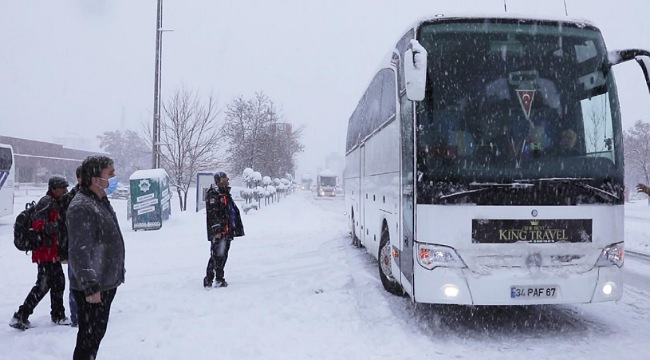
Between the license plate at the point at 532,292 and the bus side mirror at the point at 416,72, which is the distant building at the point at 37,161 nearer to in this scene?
the bus side mirror at the point at 416,72

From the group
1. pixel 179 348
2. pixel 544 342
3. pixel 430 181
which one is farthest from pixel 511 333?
pixel 179 348

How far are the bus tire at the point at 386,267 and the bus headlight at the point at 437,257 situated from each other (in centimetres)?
201

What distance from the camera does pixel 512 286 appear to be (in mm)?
5309

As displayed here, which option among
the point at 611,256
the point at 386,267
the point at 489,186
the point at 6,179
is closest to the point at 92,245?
the point at 489,186

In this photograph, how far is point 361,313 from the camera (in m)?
6.70

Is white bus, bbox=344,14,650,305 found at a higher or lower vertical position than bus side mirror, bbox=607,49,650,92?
lower

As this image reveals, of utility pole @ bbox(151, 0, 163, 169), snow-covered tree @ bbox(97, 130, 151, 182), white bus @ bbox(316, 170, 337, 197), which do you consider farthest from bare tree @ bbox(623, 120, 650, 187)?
snow-covered tree @ bbox(97, 130, 151, 182)

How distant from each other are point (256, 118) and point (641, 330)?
33.0 metres

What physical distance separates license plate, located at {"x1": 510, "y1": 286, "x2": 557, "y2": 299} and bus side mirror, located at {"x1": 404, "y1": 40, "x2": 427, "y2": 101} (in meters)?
2.24

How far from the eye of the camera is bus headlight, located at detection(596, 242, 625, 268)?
544 centimetres

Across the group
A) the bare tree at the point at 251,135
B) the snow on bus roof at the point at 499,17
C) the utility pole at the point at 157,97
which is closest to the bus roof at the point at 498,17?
the snow on bus roof at the point at 499,17

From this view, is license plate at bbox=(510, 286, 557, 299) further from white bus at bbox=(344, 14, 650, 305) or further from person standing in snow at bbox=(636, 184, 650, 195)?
person standing in snow at bbox=(636, 184, 650, 195)

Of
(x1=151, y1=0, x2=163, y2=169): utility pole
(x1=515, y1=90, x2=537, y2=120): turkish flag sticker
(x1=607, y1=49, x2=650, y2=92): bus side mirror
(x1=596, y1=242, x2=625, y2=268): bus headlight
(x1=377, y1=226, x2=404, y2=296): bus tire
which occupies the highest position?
(x1=151, y1=0, x2=163, y2=169): utility pole

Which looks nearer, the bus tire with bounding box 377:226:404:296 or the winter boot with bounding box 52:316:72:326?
the winter boot with bounding box 52:316:72:326
